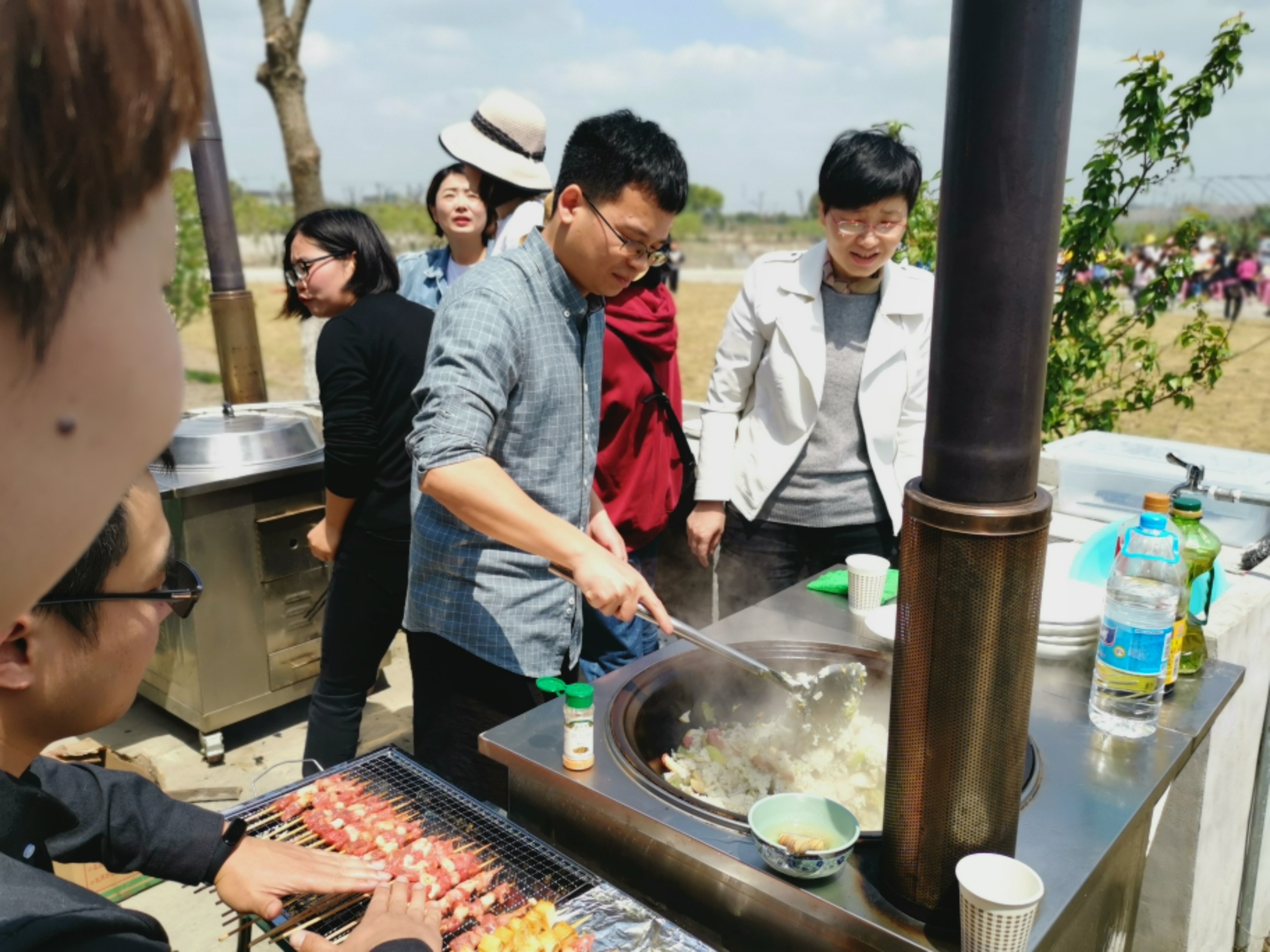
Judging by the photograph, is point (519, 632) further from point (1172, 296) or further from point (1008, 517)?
point (1172, 296)

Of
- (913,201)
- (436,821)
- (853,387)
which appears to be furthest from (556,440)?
(913,201)

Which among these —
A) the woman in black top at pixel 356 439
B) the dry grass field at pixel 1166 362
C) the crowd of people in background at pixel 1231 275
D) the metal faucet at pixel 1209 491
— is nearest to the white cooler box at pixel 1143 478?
the metal faucet at pixel 1209 491

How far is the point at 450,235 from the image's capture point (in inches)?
192

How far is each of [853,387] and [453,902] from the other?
236 cm

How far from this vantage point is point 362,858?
6.63ft

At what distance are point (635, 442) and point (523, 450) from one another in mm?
1381

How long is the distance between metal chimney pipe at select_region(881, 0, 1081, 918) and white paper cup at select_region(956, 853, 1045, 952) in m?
0.04

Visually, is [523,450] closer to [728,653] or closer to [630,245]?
[630,245]

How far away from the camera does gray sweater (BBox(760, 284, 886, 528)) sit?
11.6ft

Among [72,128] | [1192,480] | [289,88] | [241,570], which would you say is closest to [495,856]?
[72,128]

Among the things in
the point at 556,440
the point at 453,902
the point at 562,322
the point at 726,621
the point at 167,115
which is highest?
the point at 167,115

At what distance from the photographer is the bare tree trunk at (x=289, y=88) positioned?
30.8ft

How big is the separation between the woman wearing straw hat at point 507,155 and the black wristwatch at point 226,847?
113 inches

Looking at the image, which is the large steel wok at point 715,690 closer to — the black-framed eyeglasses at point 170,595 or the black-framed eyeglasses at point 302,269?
the black-framed eyeglasses at point 170,595
